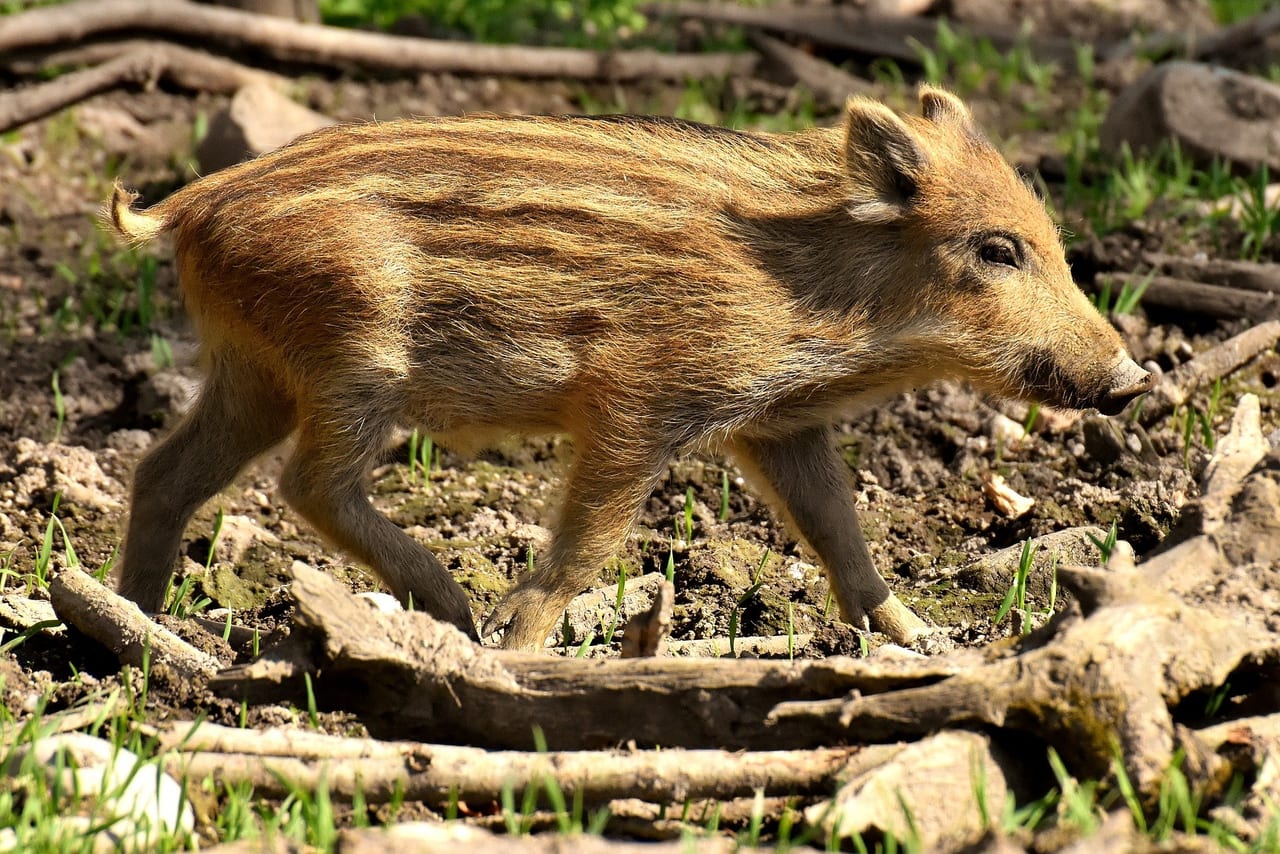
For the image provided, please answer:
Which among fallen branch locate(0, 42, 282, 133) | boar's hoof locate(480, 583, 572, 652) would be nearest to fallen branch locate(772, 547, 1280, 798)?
boar's hoof locate(480, 583, 572, 652)

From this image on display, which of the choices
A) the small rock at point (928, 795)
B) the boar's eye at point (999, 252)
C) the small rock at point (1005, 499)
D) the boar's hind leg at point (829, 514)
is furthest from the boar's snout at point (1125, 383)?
the small rock at point (928, 795)

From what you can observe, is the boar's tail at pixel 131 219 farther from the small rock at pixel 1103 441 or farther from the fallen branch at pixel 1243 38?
the fallen branch at pixel 1243 38

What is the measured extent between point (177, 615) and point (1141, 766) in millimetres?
2609

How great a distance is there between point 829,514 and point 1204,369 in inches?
74.7

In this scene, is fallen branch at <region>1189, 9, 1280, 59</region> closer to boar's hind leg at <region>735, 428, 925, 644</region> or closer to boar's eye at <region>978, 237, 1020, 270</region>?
boar's eye at <region>978, 237, 1020, 270</region>

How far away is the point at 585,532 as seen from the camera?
4.34 m

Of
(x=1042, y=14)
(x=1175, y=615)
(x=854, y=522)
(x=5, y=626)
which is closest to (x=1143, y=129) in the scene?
(x=1042, y=14)

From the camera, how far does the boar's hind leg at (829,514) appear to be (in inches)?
177

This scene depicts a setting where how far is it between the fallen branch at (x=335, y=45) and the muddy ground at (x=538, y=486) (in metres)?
1.20

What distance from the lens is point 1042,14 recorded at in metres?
10.2

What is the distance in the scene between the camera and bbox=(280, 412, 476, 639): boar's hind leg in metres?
4.22

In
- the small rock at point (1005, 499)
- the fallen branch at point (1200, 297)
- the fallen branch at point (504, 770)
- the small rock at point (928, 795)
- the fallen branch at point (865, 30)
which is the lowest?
the small rock at point (1005, 499)

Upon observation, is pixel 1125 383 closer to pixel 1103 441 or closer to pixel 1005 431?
pixel 1103 441

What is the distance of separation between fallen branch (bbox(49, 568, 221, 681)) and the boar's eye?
2.43 meters
